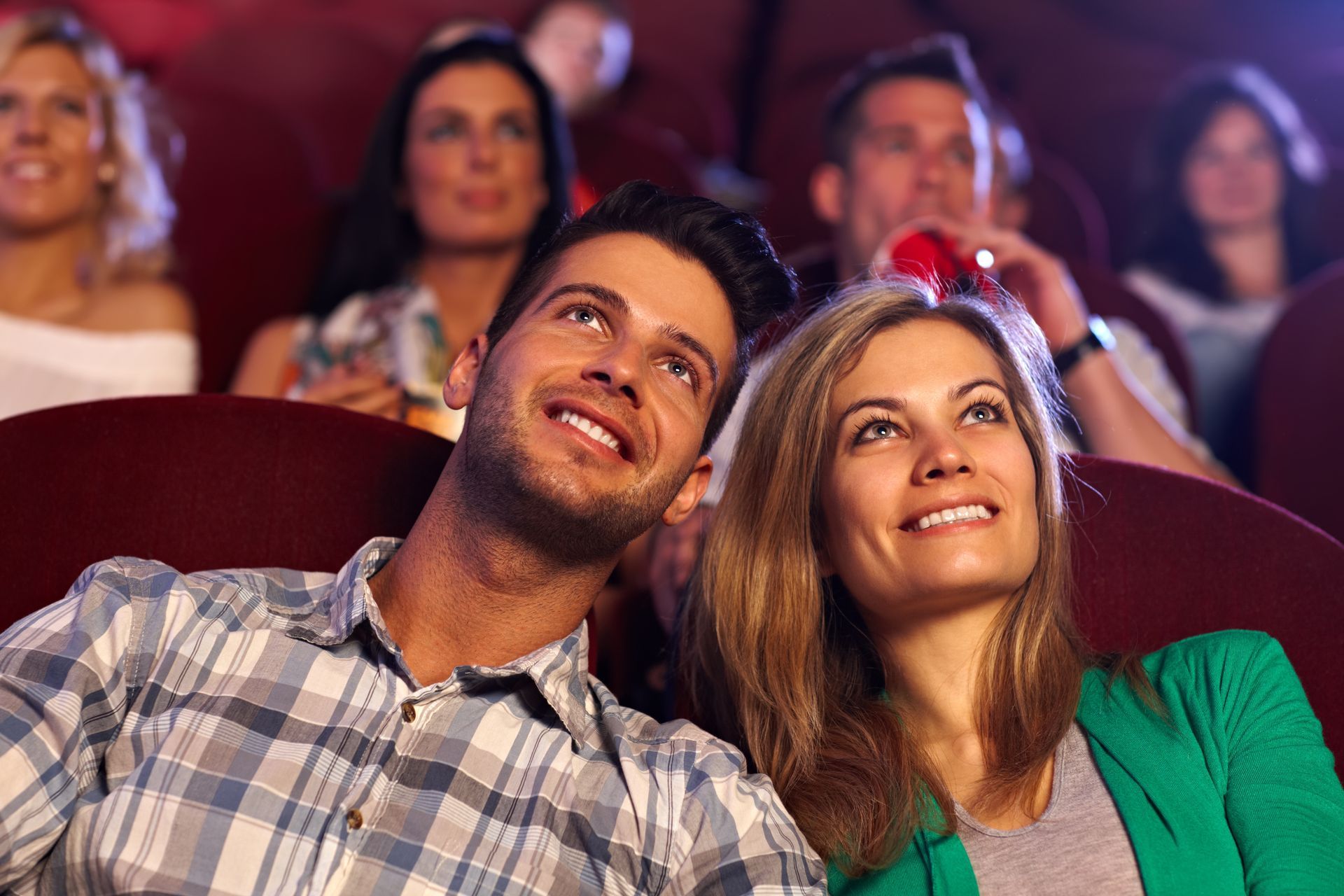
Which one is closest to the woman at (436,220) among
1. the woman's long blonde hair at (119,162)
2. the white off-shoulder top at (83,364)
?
the white off-shoulder top at (83,364)

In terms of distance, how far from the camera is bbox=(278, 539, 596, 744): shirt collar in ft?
2.84

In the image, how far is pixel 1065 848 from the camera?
0.84 m

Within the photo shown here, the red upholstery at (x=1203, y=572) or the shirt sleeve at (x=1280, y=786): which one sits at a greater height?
the red upholstery at (x=1203, y=572)

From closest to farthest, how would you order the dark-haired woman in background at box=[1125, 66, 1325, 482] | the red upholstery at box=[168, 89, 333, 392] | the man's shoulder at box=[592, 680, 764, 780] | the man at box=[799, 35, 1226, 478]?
1. the man's shoulder at box=[592, 680, 764, 780]
2. the man at box=[799, 35, 1226, 478]
3. the red upholstery at box=[168, 89, 333, 392]
4. the dark-haired woman in background at box=[1125, 66, 1325, 482]

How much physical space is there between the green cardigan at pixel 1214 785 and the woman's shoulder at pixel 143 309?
1.31m

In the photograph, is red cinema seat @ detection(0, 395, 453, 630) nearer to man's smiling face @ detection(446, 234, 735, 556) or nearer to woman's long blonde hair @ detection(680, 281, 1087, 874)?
man's smiling face @ detection(446, 234, 735, 556)

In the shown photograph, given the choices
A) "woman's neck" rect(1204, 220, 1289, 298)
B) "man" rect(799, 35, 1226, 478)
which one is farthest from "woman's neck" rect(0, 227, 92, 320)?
"woman's neck" rect(1204, 220, 1289, 298)

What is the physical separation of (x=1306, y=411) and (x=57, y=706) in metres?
1.35

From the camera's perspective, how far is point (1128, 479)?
100cm

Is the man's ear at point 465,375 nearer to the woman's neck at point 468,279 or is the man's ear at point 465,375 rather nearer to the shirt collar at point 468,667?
the shirt collar at point 468,667

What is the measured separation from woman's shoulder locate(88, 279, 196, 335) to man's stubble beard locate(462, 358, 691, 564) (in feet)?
3.24

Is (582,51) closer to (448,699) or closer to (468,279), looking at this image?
(468,279)

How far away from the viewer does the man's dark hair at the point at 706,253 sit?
104cm

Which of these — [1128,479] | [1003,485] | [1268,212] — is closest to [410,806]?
[1003,485]
